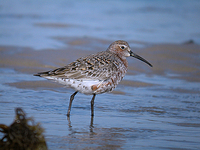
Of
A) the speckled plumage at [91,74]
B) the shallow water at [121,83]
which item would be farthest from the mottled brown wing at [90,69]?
the shallow water at [121,83]

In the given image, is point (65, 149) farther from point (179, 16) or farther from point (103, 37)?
point (179, 16)

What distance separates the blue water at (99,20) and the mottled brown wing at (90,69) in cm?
651

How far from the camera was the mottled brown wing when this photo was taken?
691 cm

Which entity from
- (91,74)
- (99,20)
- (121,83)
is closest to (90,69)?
(91,74)

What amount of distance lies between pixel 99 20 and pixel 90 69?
44.1 feet

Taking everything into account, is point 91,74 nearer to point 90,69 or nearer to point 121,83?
point 90,69

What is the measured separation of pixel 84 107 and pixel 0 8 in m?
15.2

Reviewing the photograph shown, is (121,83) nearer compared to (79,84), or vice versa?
(79,84)

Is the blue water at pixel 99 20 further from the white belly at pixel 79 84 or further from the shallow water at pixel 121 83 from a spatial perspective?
the white belly at pixel 79 84

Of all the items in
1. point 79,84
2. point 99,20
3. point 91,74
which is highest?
point 99,20

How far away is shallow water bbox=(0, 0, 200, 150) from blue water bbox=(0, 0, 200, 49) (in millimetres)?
42

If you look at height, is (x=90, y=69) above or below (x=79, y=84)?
above

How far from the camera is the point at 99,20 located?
2022 cm

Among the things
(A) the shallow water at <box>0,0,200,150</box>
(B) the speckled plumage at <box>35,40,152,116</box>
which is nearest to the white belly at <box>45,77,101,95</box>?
(B) the speckled plumage at <box>35,40,152,116</box>
